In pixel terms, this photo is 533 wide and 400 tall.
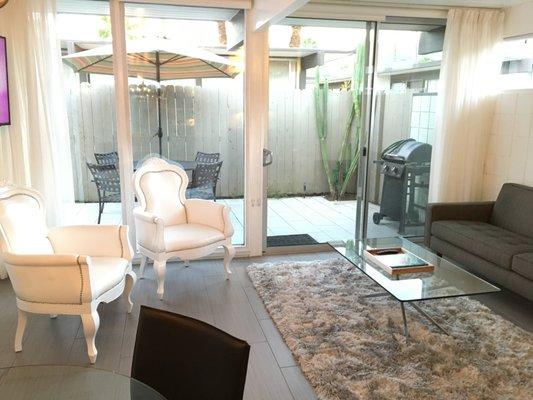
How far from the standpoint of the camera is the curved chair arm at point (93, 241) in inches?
124

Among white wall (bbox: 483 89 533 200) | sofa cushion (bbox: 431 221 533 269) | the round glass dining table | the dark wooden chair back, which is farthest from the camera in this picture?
white wall (bbox: 483 89 533 200)

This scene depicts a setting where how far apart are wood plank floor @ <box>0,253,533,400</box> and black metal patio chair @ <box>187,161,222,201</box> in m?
0.75

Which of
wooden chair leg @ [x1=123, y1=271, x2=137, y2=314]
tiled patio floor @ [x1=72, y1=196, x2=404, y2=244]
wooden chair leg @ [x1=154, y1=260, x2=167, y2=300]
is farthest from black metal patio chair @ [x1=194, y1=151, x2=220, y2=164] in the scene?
wooden chair leg @ [x1=123, y1=271, x2=137, y2=314]

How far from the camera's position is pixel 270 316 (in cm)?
319

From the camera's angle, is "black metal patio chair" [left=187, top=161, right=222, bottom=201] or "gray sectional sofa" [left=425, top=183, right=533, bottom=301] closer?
"gray sectional sofa" [left=425, top=183, right=533, bottom=301]

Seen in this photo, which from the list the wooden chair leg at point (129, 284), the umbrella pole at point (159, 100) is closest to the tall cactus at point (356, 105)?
the umbrella pole at point (159, 100)

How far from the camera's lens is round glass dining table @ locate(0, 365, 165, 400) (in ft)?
5.89

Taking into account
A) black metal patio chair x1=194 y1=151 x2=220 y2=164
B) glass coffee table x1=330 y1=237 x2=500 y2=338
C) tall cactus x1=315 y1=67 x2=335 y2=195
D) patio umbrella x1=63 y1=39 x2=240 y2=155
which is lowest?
glass coffee table x1=330 y1=237 x2=500 y2=338

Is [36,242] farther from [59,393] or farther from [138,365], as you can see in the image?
[138,365]

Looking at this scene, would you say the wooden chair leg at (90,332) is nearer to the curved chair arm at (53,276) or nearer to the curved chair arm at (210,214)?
the curved chair arm at (53,276)

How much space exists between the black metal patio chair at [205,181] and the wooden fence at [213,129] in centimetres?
7

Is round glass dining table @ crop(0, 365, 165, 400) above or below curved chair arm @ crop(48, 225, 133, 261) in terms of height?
below

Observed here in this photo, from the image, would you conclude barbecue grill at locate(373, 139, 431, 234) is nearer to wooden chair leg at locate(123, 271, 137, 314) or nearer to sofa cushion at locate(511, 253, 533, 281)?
sofa cushion at locate(511, 253, 533, 281)

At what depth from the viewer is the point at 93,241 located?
316 cm
